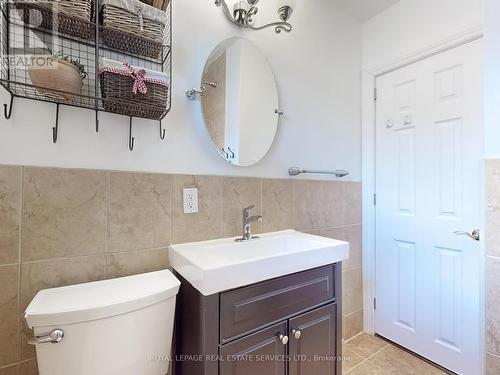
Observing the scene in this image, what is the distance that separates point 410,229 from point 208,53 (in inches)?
69.7

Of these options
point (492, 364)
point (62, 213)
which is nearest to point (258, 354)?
point (62, 213)

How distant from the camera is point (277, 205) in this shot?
156 centimetres

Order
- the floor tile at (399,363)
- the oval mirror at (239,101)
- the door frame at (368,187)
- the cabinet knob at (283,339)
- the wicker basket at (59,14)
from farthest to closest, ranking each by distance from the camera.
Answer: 1. the door frame at (368,187)
2. the floor tile at (399,363)
3. the oval mirror at (239,101)
4. the cabinet knob at (283,339)
5. the wicker basket at (59,14)

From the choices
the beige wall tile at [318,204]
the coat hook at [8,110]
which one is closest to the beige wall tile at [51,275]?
the coat hook at [8,110]

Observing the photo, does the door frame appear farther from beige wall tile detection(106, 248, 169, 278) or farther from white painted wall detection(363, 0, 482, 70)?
beige wall tile detection(106, 248, 169, 278)

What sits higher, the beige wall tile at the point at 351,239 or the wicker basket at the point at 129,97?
the wicker basket at the point at 129,97

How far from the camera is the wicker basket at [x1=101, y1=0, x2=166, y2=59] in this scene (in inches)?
37.3

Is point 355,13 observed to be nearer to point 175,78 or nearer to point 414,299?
point 175,78

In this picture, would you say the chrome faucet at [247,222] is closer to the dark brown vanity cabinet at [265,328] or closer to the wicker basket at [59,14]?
the dark brown vanity cabinet at [265,328]

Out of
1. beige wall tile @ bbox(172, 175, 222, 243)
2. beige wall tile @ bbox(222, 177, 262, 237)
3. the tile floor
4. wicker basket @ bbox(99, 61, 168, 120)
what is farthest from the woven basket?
the tile floor

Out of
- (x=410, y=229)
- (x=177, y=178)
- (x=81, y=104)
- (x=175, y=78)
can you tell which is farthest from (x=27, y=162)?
(x=410, y=229)

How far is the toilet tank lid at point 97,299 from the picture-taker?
74cm

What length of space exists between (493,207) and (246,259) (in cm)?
134

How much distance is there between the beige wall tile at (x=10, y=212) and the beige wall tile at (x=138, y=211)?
0.95 feet
